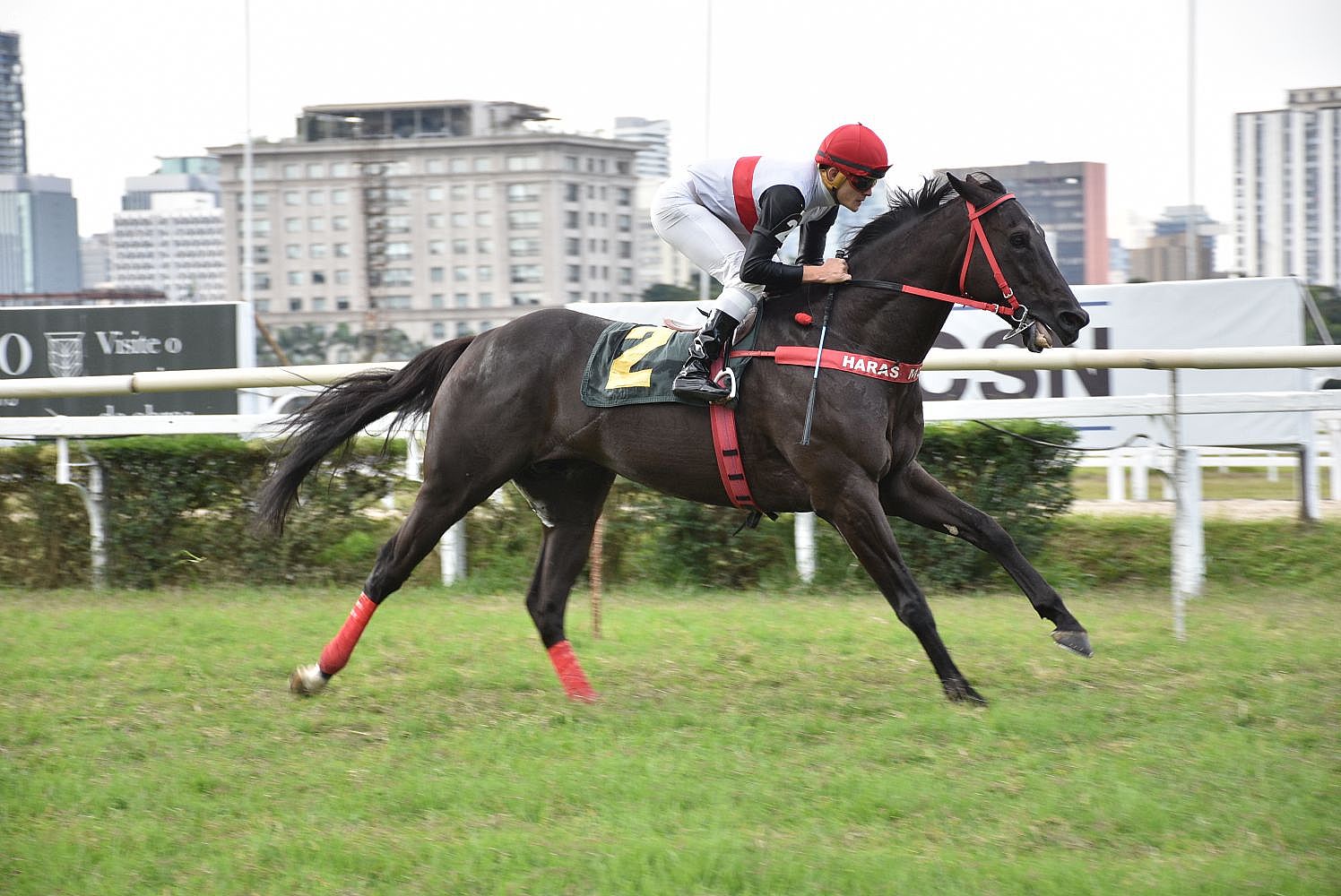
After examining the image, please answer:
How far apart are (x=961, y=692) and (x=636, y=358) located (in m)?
1.76

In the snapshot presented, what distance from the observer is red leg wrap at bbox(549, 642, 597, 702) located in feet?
16.2

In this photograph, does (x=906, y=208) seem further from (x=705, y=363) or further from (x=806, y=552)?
(x=806, y=552)

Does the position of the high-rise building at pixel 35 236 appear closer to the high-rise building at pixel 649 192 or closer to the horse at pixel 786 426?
the high-rise building at pixel 649 192

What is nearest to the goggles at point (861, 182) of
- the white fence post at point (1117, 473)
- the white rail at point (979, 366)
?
the white rail at point (979, 366)

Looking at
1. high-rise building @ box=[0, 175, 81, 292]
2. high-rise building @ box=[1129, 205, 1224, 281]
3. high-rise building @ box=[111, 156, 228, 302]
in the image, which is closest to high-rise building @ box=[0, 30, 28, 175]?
high-rise building @ box=[0, 175, 81, 292]

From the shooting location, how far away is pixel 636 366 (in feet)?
16.4

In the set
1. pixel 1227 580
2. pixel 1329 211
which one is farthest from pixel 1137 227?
pixel 1227 580

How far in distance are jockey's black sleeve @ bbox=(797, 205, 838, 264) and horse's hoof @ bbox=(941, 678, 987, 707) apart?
1667 mm

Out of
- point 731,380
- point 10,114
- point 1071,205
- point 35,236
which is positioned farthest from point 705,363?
point 10,114

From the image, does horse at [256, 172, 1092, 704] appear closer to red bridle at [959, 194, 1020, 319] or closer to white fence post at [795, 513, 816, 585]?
red bridle at [959, 194, 1020, 319]

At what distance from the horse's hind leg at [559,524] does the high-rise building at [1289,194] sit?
33603mm

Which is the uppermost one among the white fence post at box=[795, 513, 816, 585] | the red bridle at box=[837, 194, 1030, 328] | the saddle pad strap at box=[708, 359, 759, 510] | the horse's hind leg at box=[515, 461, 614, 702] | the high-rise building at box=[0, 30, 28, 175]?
the high-rise building at box=[0, 30, 28, 175]

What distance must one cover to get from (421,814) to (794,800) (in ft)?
3.45

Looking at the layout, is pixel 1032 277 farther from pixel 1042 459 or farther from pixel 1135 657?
pixel 1042 459
